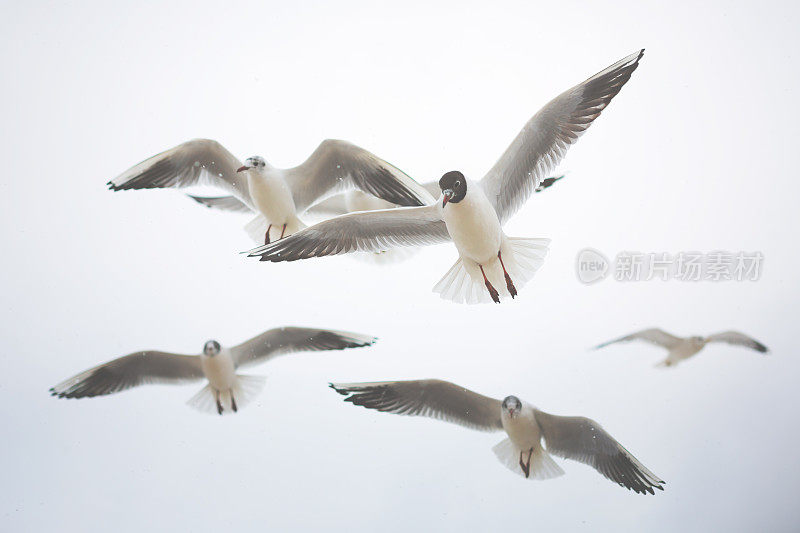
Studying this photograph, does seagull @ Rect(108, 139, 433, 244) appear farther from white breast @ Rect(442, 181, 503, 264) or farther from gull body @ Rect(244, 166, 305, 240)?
white breast @ Rect(442, 181, 503, 264)

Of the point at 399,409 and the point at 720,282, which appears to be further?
the point at 720,282

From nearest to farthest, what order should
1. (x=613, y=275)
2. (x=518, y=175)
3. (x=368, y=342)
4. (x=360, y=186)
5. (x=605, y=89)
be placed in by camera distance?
(x=605, y=89)
(x=518, y=175)
(x=360, y=186)
(x=368, y=342)
(x=613, y=275)

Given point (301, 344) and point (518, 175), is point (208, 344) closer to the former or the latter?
point (301, 344)

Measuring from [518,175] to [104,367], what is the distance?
1.89m

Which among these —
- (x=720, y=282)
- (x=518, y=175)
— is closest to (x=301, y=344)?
(x=518, y=175)

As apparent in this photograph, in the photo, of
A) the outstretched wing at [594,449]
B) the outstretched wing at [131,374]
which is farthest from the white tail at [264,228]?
the outstretched wing at [594,449]

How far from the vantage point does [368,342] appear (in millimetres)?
2850

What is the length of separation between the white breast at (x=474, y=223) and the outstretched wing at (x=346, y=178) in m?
0.28

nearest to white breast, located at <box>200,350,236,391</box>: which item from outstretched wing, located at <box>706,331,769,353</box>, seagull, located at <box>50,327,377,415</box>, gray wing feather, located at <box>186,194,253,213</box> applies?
seagull, located at <box>50,327,377,415</box>

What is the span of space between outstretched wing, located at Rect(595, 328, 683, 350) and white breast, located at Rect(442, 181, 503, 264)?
149 cm

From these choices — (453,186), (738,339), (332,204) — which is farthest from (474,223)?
(738,339)

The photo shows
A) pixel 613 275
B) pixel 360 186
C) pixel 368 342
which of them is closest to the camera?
pixel 360 186

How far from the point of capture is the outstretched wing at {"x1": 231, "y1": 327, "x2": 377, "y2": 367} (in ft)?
9.40

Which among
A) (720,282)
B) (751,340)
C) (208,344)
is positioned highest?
(208,344)
